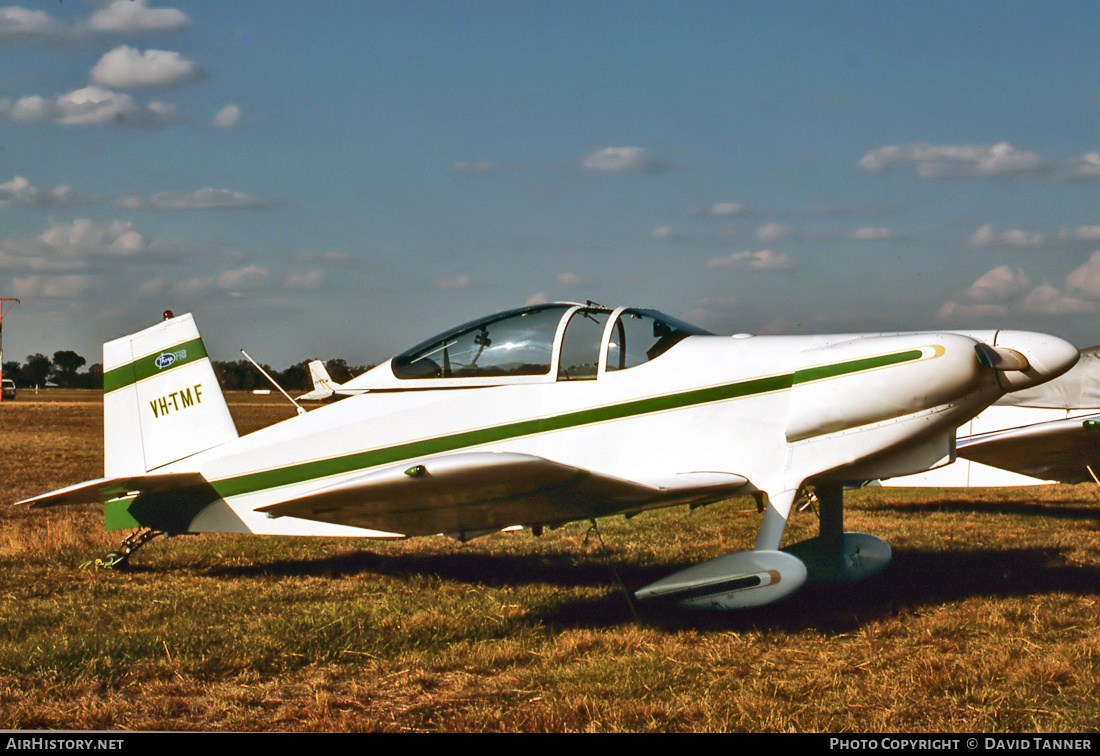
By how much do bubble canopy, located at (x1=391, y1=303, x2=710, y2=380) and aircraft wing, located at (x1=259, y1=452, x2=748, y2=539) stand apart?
0.78 metres

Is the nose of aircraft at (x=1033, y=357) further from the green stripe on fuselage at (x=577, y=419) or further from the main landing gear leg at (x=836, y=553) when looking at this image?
the main landing gear leg at (x=836, y=553)

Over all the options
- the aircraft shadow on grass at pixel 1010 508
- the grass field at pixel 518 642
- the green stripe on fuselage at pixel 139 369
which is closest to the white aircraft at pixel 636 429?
the grass field at pixel 518 642

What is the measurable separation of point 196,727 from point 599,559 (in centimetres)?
448

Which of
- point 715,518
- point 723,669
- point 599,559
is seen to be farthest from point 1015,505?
point 723,669

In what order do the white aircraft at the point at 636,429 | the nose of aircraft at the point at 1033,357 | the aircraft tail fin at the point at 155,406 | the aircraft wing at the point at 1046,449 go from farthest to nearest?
the aircraft wing at the point at 1046,449
the aircraft tail fin at the point at 155,406
the nose of aircraft at the point at 1033,357
the white aircraft at the point at 636,429

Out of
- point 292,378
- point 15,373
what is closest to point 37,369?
point 15,373

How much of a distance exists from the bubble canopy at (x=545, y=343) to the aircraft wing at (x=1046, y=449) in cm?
315

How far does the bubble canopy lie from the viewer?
5645 millimetres

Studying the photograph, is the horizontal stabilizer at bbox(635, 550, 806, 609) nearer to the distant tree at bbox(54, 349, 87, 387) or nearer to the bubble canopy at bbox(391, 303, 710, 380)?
the bubble canopy at bbox(391, 303, 710, 380)

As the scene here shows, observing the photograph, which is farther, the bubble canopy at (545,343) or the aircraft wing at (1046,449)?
the aircraft wing at (1046,449)

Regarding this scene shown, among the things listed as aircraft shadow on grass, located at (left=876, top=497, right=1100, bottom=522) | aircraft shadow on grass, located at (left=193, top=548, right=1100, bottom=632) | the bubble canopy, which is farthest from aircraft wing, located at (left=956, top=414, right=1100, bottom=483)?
the bubble canopy

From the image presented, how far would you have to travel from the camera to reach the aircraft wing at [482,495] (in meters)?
4.61

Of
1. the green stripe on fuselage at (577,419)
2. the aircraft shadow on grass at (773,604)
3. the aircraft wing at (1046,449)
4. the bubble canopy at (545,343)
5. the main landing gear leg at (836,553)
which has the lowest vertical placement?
the aircraft shadow on grass at (773,604)

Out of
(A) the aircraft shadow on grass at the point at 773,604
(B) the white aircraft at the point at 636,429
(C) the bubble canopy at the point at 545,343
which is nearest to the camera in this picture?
(B) the white aircraft at the point at 636,429
